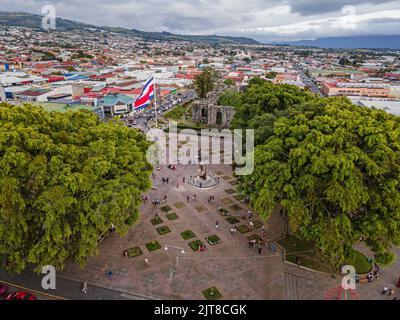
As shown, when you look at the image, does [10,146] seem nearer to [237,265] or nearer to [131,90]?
[237,265]

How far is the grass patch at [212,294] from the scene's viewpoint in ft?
72.1

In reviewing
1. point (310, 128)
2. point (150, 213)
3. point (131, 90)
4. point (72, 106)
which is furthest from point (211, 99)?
point (310, 128)

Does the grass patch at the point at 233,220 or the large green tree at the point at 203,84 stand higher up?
the large green tree at the point at 203,84

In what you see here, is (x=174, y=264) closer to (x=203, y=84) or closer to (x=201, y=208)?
(x=201, y=208)

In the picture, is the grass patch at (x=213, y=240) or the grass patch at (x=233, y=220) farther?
the grass patch at (x=233, y=220)

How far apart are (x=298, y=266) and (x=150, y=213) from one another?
1632cm

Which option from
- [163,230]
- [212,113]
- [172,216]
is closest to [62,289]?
[163,230]

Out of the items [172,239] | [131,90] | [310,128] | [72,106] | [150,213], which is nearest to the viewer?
[310,128]

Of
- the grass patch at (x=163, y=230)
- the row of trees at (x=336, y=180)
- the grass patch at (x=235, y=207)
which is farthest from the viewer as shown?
the grass patch at (x=235, y=207)

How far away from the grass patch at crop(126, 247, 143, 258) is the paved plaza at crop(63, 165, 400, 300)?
296 millimetres

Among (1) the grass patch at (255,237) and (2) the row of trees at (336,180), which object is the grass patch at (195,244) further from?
(2) the row of trees at (336,180)

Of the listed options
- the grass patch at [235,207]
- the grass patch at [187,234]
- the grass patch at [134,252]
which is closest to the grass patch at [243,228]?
the grass patch at [235,207]

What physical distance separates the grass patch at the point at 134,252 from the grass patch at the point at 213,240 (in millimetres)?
6508

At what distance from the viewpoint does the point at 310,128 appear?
23922 mm
